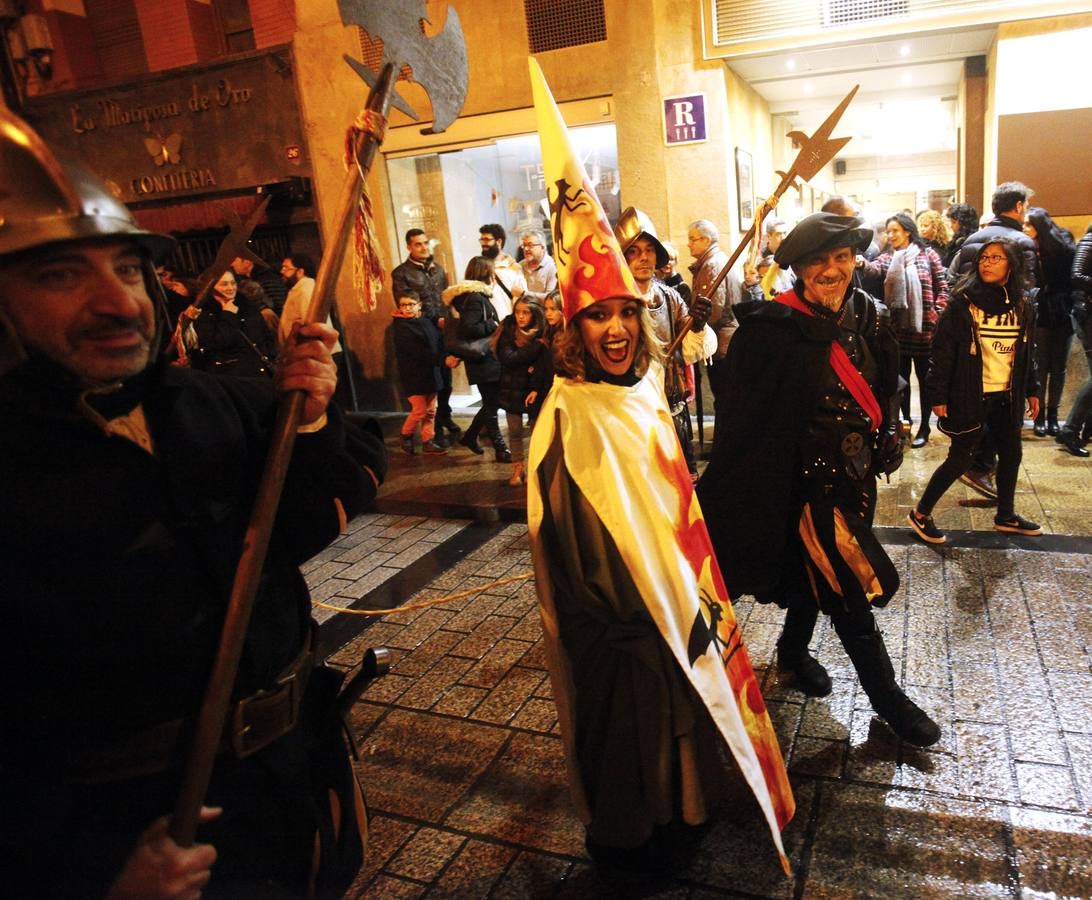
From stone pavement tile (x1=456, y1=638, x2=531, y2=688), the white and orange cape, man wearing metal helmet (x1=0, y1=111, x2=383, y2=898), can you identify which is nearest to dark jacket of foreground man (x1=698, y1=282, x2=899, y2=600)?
the white and orange cape

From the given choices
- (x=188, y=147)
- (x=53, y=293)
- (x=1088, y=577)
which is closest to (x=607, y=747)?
(x=53, y=293)

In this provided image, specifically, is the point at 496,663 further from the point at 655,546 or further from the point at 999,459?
the point at 999,459

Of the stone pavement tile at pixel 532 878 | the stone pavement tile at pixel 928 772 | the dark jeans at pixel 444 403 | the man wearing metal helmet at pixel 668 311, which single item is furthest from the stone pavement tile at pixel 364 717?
the dark jeans at pixel 444 403

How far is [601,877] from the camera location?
2.77 metres

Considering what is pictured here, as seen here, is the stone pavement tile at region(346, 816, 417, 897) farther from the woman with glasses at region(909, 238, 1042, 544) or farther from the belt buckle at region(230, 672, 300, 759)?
the woman with glasses at region(909, 238, 1042, 544)

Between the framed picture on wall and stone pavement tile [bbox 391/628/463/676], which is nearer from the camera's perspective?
stone pavement tile [bbox 391/628/463/676]

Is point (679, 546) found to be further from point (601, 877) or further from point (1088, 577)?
point (1088, 577)

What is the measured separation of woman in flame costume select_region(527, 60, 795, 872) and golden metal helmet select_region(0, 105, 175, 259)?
4.46 feet

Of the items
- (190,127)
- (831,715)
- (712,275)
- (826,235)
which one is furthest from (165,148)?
(831,715)

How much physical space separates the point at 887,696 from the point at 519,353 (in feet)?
15.3

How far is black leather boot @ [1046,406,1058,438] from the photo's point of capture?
751 cm

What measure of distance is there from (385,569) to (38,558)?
4.40 metres

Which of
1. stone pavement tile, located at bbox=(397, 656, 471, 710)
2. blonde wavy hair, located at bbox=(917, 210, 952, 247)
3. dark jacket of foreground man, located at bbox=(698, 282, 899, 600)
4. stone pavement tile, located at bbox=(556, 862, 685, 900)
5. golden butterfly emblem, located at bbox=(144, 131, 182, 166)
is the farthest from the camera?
golden butterfly emblem, located at bbox=(144, 131, 182, 166)

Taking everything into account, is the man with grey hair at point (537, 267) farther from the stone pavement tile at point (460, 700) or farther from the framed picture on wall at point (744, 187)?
the stone pavement tile at point (460, 700)
